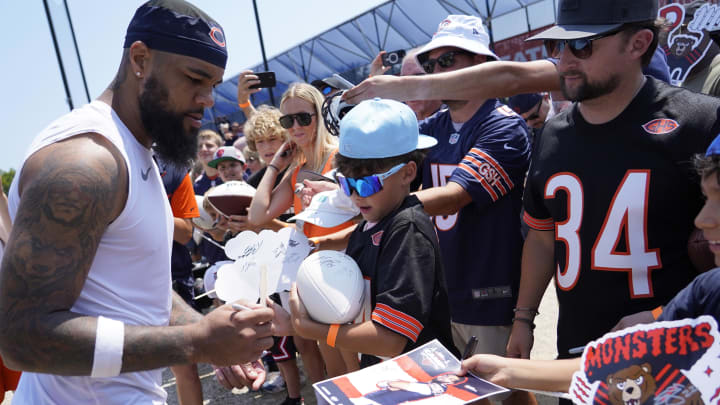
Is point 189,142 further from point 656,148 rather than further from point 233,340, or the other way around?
point 656,148

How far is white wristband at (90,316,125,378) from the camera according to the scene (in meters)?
1.30

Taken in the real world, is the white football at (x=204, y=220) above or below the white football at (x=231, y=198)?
below

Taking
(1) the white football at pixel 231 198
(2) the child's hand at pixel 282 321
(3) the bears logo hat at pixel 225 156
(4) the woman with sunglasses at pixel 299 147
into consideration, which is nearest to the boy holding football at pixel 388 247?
(2) the child's hand at pixel 282 321

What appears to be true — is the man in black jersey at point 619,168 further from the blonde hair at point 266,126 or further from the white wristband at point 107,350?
the blonde hair at point 266,126

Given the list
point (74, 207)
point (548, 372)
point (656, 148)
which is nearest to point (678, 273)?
point (656, 148)

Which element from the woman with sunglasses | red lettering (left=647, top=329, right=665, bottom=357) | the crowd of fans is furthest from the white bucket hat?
red lettering (left=647, top=329, right=665, bottom=357)

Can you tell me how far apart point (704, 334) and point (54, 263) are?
155 centimetres

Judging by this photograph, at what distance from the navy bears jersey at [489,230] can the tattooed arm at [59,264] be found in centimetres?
168

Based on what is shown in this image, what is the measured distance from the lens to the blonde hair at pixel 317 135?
11.7 ft

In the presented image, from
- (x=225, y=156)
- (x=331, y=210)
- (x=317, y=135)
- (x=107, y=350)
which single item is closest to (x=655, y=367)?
(x=107, y=350)

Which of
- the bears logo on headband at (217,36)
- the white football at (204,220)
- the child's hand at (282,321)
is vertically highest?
the bears logo on headband at (217,36)

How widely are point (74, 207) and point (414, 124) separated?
1.46m

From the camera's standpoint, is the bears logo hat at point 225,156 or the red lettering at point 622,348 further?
the bears logo hat at point 225,156

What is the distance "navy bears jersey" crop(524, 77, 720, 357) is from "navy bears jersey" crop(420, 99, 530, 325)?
53 centimetres
